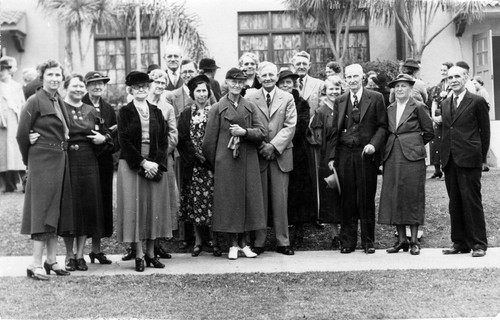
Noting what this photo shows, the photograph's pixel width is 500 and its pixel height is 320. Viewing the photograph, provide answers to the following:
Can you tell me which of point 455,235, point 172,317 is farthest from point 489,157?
point 172,317

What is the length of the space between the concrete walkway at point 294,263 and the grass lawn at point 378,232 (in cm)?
43

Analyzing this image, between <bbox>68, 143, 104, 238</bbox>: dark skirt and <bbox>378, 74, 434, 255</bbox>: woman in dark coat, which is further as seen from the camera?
<bbox>378, 74, 434, 255</bbox>: woman in dark coat

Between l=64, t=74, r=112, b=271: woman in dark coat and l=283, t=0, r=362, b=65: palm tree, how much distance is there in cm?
967

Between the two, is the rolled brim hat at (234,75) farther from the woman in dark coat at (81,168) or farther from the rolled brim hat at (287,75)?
the woman in dark coat at (81,168)

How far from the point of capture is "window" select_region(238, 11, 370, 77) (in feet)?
59.0

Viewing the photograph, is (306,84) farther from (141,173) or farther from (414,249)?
(141,173)

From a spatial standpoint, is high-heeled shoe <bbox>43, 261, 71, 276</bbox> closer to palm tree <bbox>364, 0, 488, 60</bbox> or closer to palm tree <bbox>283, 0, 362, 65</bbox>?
palm tree <bbox>283, 0, 362, 65</bbox>

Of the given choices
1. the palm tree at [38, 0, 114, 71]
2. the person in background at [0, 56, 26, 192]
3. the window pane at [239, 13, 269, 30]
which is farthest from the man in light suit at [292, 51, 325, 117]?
the window pane at [239, 13, 269, 30]

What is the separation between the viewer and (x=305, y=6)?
17.0 meters

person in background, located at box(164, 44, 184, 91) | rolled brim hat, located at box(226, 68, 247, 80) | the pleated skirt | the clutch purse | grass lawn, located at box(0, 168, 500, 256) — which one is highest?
person in background, located at box(164, 44, 184, 91)

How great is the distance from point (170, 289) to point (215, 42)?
11.7m

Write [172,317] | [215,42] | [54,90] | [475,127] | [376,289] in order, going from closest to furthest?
[172,317], [376,289], [54,90], [475,127], [215,42]

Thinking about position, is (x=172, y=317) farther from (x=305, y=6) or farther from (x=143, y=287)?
(x=305, y=6)

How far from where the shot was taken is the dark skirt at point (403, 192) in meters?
8.69
